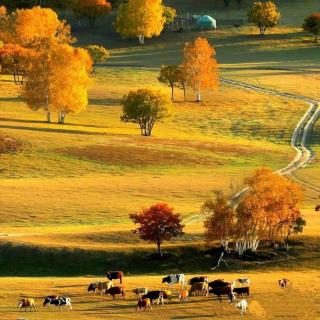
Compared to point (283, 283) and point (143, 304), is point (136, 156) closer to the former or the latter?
point (283, 283)

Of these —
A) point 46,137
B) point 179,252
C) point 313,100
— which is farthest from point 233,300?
point 313,100

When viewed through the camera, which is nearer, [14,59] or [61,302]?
[61,302]

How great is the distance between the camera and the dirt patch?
113062 mm

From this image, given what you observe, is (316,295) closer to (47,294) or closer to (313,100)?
(47,294)

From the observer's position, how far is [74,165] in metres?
110

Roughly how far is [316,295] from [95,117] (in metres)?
83.4

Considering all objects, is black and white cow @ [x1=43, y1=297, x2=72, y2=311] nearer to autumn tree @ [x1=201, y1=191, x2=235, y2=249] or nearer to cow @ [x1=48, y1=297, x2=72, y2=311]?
cow @ [x1=48, y1=297, x2=72, y2=311]

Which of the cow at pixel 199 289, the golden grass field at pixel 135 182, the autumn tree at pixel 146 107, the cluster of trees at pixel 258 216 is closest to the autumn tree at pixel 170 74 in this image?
the golden grass field at pixel 135 182

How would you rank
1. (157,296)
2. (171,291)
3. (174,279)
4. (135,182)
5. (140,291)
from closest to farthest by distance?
(157,296) → (140,291) → (171,291) → (174,279) → (135,182)

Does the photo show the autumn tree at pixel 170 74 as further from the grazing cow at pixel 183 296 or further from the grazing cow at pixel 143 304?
the grazing cow at pixel 143 304

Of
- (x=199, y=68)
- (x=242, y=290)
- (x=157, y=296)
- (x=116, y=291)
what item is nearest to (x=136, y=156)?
(x=199, y=68)

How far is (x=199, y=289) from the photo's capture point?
60344mm

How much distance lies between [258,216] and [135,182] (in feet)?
99.7

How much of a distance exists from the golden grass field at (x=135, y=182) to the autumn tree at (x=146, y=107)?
2.83 metres
